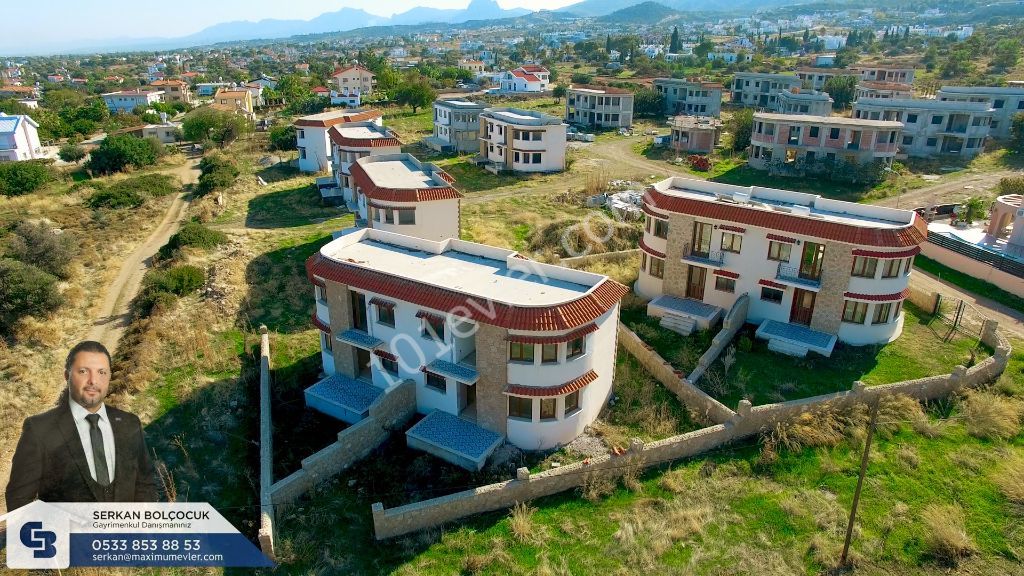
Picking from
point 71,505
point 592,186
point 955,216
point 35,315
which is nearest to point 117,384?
point 35,315

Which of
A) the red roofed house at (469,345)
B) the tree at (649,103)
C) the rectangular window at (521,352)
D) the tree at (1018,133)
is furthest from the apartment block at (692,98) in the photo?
the rectangular window at (521,352)

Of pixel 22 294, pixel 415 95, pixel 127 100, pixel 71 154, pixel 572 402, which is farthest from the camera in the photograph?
pixel 127 100

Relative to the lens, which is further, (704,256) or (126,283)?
(126,283)

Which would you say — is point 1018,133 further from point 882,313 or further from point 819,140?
point 882,313

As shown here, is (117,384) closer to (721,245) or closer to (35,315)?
(35,315)

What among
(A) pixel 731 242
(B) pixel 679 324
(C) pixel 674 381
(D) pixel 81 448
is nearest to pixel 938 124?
(A) pixel 731 242

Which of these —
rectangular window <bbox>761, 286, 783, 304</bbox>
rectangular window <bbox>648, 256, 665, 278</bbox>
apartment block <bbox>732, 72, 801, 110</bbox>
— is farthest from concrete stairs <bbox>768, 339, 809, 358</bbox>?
apartment block <bbox>732, 72, 801, 110</bbox>

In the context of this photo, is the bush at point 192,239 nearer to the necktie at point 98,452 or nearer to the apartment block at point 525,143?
the apartment block at point 525,143

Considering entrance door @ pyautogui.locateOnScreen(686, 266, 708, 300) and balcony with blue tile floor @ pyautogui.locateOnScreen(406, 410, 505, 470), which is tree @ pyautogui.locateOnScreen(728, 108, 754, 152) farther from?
balcony with blue tile floor @ pyautogui.locateOnScreen(406, 410, 505, 470)
